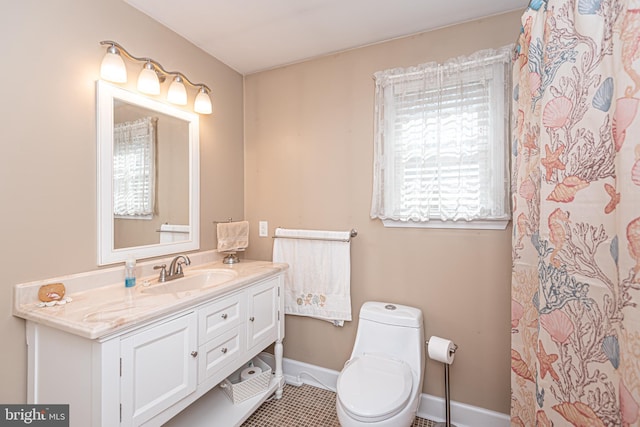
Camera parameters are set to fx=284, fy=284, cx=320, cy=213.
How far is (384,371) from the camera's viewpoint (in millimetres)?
1518

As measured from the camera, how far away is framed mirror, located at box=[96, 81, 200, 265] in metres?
A: 1.42

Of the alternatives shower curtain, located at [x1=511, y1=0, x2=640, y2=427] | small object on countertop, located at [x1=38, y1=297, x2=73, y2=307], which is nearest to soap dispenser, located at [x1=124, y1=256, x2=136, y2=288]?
small object on countertop, located at [x1=38, y1=297, x2=73, y2=307]

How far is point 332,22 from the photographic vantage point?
1.72 metres

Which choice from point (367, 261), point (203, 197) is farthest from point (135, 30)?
point (367, 261)

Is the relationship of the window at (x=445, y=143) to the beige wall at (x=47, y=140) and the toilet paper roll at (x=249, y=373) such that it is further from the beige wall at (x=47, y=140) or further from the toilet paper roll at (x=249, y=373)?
the beige wall at (x=47, y=140)

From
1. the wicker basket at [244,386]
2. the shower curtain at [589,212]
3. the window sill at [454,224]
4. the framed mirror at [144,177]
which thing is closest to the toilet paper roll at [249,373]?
the wicker basket at [244,386]

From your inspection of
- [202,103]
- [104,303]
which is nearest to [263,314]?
[104,303]

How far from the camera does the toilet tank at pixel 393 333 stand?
1628 mm

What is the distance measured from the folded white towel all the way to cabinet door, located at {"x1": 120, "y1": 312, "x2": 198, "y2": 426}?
2.60ft

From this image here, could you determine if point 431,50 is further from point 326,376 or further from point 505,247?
point 326,376

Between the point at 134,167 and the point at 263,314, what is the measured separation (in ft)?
3.72

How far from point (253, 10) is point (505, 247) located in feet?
6.47

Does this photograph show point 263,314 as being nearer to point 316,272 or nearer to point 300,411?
point 316,272

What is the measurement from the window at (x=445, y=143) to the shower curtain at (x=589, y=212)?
1.77 feet
